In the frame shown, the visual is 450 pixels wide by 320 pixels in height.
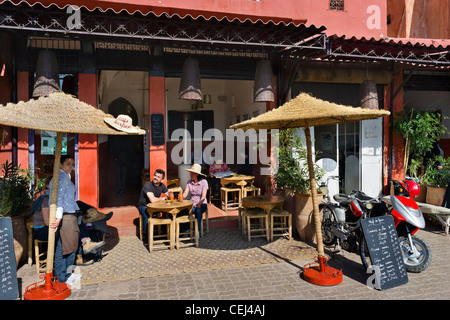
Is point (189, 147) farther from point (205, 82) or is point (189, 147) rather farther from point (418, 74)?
point (418, 74)

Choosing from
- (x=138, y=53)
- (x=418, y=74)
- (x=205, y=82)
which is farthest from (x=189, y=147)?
(x=418, y=74)

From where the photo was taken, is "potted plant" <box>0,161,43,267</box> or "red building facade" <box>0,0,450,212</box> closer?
"potted plant" <box>0,161,43,267</box>

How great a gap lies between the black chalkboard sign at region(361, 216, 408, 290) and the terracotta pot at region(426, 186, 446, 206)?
422 centimetres

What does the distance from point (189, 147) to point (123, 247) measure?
628cm

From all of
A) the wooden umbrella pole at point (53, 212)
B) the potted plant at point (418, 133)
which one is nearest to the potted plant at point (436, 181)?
the potted plant at point (418, 133)

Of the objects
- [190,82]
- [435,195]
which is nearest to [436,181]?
[435,195]

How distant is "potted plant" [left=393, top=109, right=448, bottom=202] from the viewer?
873 cm

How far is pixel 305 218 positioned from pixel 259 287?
2377 mm

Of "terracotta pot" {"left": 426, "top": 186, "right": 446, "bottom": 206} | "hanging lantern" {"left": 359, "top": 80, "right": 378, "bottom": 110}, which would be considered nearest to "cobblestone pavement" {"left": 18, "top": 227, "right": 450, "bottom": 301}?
"terracotta pot" {"left": 426, "top": 186, "right": 446, "bottom": 206}

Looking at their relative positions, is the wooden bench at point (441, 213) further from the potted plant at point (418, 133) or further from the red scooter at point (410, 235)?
the red scooter at point (410, 235)

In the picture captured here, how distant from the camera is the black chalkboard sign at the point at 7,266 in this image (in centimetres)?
420

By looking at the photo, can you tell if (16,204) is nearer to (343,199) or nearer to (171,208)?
(171,208)

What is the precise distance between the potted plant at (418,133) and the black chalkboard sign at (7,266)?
8.92m

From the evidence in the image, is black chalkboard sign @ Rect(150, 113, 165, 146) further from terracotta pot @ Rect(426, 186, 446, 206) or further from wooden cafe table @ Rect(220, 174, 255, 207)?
terracotta pot @ Rect(426, 186, 446, 206)
